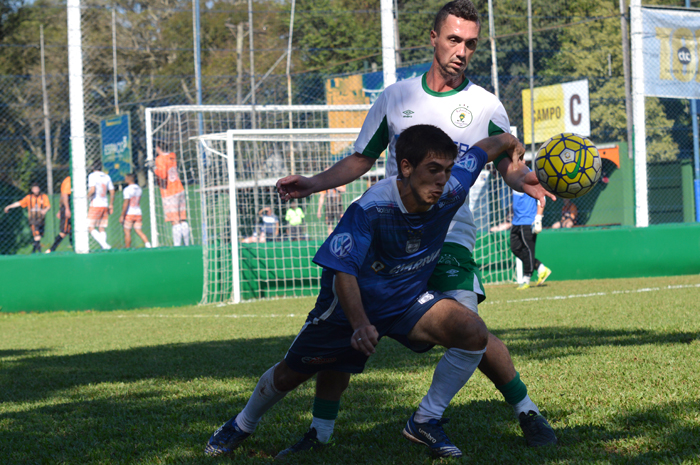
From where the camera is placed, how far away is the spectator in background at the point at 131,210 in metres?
16.0

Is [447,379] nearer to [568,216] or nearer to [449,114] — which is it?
[449,114]

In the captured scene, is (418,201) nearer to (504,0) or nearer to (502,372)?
(502,372)

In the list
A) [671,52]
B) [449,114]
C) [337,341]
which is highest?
[671,52]

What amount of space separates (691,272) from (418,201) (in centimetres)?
1152

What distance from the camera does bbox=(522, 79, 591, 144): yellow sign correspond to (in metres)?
26.1

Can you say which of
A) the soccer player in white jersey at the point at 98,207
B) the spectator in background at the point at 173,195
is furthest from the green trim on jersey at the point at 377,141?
the spectator in background at the point at 173,195

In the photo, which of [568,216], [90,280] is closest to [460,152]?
[90,280]

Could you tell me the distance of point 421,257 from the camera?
324 cm

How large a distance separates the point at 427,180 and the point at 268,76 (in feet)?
48.0

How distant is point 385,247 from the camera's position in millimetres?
3115

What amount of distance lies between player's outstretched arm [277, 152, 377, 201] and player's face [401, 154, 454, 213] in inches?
23.3

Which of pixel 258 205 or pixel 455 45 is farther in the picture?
pixel 258 205

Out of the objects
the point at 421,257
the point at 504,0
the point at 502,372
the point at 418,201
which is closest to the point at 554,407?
the point at 502,372

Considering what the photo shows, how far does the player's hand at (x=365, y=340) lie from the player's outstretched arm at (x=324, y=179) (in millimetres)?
913
